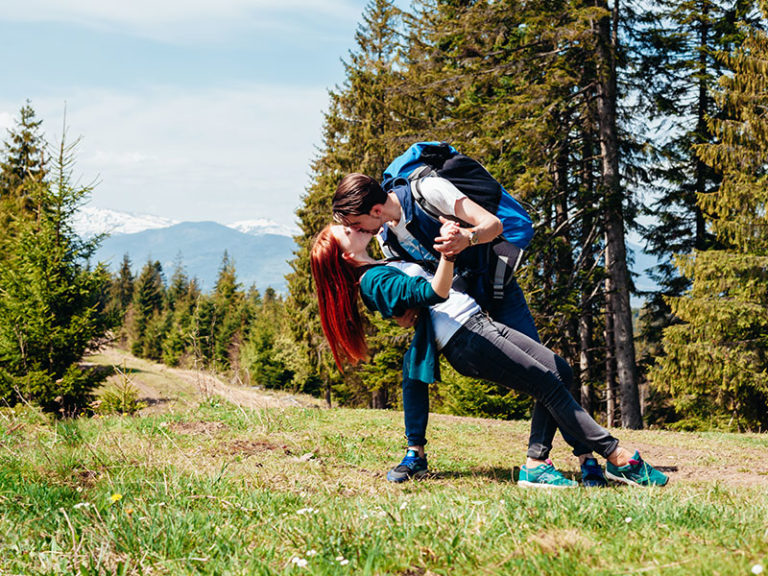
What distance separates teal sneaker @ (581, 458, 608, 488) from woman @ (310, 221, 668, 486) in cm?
6

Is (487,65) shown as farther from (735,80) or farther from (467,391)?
(467,391)

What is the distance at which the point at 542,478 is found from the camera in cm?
360

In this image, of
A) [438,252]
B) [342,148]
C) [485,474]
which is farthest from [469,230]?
[342,148]

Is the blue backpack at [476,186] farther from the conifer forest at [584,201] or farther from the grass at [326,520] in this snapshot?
the conifer forest at [584,201]

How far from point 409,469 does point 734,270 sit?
50.8ft

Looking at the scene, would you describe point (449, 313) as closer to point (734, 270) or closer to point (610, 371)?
point (610, 371)

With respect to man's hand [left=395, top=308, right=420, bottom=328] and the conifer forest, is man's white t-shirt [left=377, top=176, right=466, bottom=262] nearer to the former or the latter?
man's hand [left=395, top=308, right=420, bottom=328]

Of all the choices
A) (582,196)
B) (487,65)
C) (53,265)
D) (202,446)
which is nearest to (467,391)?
(582,196)

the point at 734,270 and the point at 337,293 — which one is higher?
the point at 734,270

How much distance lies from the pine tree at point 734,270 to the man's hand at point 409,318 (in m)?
14.9

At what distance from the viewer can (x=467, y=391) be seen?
58.7 feet

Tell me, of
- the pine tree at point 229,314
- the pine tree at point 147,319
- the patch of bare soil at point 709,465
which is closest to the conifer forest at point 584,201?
the patch of bare soil at point 709,465

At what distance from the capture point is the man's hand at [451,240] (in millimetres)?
3221

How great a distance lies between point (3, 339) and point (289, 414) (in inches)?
418
